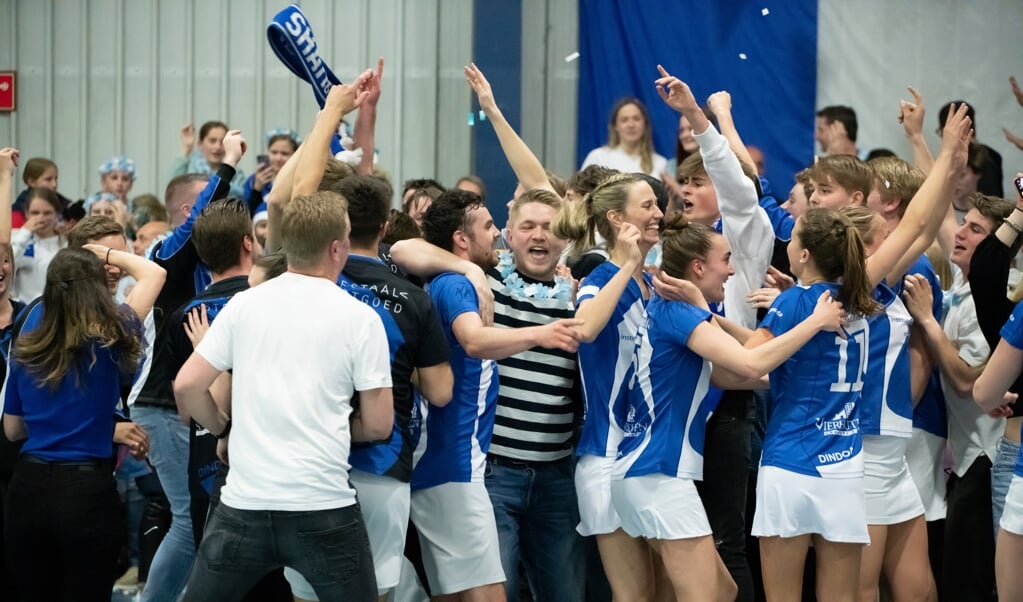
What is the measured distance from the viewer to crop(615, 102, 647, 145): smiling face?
8.81 meters

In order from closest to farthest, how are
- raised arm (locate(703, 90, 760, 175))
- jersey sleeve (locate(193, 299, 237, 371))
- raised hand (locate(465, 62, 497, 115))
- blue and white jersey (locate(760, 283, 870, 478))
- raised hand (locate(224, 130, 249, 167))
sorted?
1. jersey sleeve (locate(193, 299, 237, 371))
2. blue and white jersey (locate(760, 283, 870, 478))
3. raised arm (locate(703, 90, 760, 175))
4. raised hand (locate(465, 62, 497, 115))
5. raised hand (locate(224, 130, 249, 167))

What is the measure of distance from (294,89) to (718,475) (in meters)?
6.06

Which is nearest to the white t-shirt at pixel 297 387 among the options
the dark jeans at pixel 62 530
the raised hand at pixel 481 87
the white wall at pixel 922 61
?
the dark jeans at pixel 62 530

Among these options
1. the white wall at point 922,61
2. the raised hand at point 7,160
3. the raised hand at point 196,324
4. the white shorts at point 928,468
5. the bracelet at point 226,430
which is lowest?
the white shorts at point 928,468

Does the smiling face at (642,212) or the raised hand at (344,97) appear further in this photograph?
the raised hand at (344,97)

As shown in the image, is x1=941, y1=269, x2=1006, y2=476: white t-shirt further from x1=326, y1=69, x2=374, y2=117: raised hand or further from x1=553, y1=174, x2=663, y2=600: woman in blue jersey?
x1=326, y1=69, x2=374, y2=117: raised hand

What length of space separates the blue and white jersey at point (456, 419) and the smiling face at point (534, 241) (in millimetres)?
370

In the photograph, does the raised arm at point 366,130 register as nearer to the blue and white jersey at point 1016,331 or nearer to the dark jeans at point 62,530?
the dark jeans at point 62,530

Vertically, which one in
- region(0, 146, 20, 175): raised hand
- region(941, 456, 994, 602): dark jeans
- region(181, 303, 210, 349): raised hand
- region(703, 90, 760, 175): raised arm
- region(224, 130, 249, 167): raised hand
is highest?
region(703, 90, 760, 175): raised arm

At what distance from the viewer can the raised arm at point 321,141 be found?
4930 mm

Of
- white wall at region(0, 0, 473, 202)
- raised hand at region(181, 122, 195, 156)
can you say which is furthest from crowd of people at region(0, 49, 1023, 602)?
white wall at region(0, 0, 473, 202)

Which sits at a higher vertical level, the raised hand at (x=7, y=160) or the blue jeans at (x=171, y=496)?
the raised hand at (x=7, y=160)

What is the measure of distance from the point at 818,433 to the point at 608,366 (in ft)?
2.57

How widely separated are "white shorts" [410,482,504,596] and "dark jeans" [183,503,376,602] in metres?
0.70
